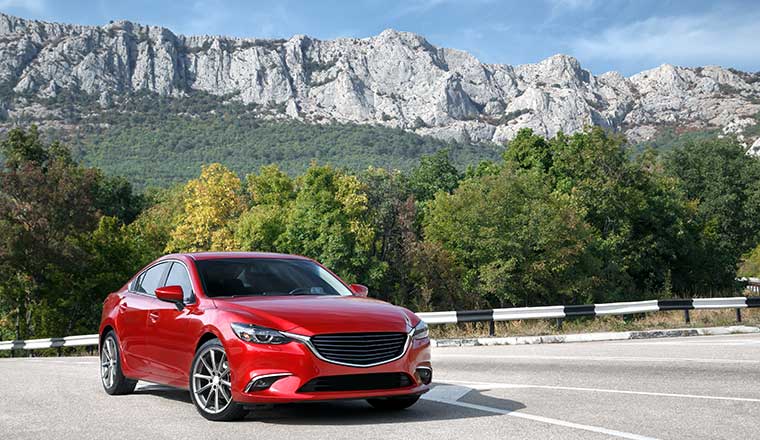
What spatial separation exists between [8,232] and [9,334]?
34.7 feet

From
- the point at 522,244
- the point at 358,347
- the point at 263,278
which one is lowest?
the point at 358,347

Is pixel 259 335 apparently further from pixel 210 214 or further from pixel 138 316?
pixel 210 214

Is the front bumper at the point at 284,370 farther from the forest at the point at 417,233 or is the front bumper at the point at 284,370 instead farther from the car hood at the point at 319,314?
the forest at the point at 417,233

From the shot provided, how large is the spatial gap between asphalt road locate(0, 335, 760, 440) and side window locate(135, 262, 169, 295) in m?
1.17

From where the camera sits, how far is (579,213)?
57.2 metres

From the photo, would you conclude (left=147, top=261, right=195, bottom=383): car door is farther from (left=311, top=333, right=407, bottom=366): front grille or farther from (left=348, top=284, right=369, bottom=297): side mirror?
(left=348, top=284, right=369, bottom=297): side mirror

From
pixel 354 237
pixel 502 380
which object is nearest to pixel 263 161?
pixel 354 237

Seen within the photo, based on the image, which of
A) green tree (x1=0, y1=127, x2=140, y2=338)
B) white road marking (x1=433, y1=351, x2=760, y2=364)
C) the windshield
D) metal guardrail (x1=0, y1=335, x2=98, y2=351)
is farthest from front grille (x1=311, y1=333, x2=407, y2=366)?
green tree (x1=0, y1=127, x2=140, y2=338)

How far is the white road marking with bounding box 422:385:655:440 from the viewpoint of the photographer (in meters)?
6.58

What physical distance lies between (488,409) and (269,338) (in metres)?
2.29

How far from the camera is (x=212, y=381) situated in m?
7.52

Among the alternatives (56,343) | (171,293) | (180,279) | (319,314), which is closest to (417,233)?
(56,343)

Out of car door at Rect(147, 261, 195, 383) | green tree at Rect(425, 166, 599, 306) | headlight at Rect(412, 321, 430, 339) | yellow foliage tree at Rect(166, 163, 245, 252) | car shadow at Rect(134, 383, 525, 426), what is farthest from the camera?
yellow foliage tree at Rect(166, 163, 245, 252)

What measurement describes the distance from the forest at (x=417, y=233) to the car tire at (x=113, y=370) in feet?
144
